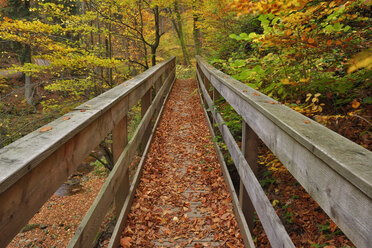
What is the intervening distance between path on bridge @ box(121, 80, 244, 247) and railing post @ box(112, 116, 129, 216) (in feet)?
0.84

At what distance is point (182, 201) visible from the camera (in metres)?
3.51

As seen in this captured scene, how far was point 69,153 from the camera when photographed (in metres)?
1.54

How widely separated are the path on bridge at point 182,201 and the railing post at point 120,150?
0.84 feet

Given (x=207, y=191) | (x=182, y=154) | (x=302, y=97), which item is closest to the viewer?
(x=207, y=191)

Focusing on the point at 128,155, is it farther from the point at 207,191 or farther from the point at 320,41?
the point at 320,41

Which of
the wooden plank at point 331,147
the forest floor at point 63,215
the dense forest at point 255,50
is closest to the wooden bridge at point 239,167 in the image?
the wooden plank at point 331,147

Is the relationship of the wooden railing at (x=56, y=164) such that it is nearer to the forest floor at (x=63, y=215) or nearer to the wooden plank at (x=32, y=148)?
the wooden plank at (x=32, y=148)

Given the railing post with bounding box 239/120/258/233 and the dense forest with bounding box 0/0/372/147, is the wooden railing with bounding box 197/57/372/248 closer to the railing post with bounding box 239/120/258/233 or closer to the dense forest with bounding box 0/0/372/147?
the railing post with bounding box 239/120/258/233

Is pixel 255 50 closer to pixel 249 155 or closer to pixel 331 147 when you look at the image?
pixel 249 155

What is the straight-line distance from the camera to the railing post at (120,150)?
2.72 meters

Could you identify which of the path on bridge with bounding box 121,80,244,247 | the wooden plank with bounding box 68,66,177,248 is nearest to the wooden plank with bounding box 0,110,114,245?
the wooden plank with bounding box 68,66,177,248

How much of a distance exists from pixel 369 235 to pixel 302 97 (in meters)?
3.58

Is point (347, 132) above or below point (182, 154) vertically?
above

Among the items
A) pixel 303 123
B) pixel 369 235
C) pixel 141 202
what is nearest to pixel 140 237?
pixel 141 202
